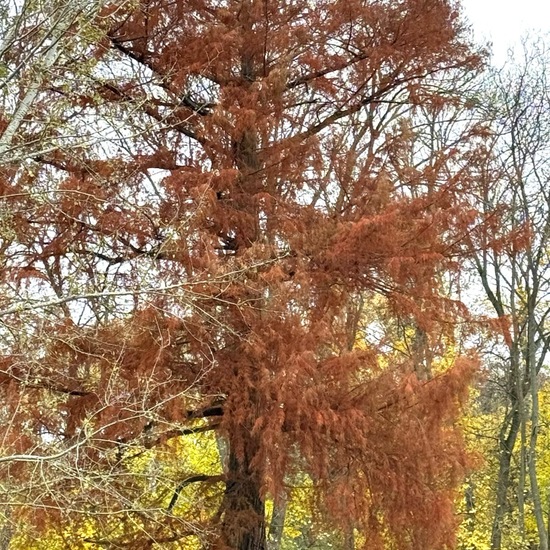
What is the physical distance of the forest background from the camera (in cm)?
468

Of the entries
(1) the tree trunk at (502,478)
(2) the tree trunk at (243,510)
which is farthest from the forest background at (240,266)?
(1) the tree trunk at (502,478)

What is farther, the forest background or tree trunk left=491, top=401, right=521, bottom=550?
tree trunk left=491, top=401, right=521, bottom=550

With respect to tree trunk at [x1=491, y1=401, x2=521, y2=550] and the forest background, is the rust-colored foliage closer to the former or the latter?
the forest background

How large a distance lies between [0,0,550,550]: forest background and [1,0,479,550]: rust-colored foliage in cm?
3

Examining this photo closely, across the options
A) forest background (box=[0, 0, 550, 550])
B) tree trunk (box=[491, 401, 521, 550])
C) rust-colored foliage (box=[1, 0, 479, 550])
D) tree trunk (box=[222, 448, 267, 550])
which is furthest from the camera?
tree trunk (box=[491, 401, 521, 550])

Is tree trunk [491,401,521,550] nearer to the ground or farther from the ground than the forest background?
nearer to the ground

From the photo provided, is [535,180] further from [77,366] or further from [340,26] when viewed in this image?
[77,366]

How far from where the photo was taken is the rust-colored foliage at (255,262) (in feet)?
16.9

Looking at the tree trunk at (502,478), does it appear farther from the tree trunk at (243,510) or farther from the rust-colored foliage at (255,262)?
the tree trunk at (243,510)

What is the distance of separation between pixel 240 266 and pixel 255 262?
0.45 feet

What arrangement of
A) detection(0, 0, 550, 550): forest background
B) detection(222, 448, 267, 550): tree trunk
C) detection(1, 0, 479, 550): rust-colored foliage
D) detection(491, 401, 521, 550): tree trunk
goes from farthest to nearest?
detection(491, 401, 521, 550): tree trunk < detection(222, 448, 267, 550): tree trunk < detection(1, 0, 479, 550): rust-colored foliage < detection(0, 0, 550, 550): forest background

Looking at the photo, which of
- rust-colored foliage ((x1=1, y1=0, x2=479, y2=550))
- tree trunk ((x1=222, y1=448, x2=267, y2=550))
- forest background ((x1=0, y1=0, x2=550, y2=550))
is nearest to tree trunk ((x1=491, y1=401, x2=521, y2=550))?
forest background ((x1=0, y1=0, x2=550, y2=550))

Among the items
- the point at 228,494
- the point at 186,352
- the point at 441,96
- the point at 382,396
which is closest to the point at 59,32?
the point at 186,352

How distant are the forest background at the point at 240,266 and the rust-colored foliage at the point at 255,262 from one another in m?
0.03
